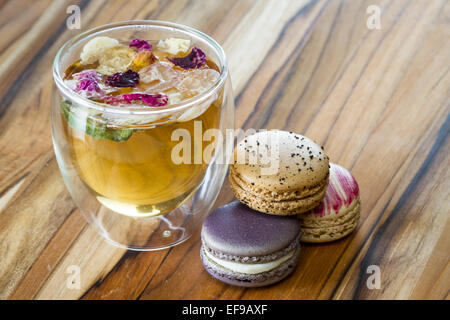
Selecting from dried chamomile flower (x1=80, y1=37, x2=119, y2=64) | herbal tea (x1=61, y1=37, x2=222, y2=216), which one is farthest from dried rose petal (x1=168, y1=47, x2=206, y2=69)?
dried chamomile flower (x1=80, y1=37, x2=119, y2=64)

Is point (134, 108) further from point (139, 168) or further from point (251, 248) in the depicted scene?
point (251, 248)

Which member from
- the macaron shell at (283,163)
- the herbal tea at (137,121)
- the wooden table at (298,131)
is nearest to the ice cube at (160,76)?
the herbal tea at (137,121)

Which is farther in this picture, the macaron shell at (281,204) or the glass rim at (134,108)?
the macaron shell at (281,204)

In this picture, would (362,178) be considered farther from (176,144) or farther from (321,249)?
(176,144)

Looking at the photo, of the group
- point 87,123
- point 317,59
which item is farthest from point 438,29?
point 87,123

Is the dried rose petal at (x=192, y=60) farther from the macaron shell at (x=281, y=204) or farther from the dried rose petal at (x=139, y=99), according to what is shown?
the macaron shell at (x=281, y=204)
